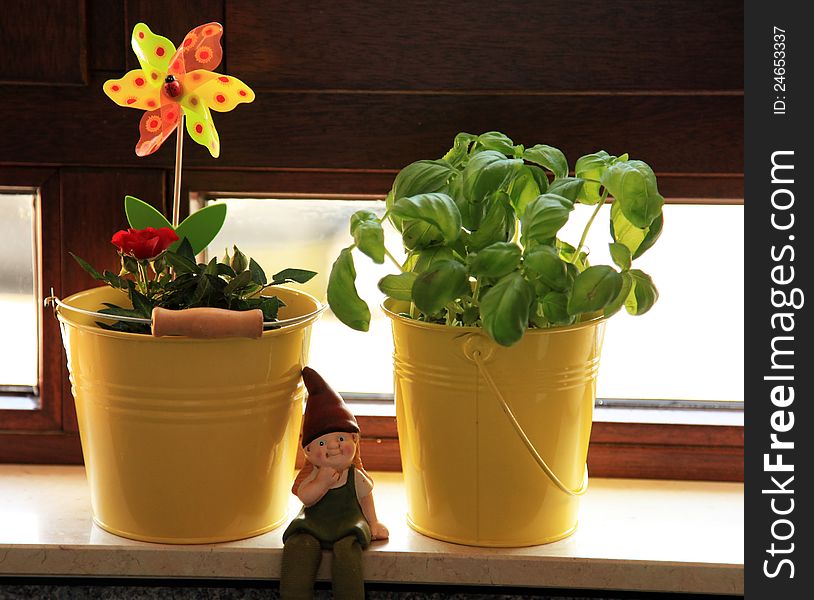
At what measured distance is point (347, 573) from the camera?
1094 millimetres

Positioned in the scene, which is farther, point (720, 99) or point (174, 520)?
point (720, 99)

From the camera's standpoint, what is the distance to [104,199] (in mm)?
1312

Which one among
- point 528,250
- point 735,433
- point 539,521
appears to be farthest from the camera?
point 735,433

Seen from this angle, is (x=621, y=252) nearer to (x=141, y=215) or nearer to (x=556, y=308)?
(x=556, y=308)

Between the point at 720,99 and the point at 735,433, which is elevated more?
the point at 720,99

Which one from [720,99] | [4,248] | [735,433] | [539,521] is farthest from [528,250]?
[4,248]

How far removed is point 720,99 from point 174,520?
0.89m

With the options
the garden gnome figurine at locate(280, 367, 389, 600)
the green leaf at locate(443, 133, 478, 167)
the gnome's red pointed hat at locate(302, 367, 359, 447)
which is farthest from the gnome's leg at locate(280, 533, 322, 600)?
the green leaf at locate(443, 133, 478, 167)

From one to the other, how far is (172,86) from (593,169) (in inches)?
19.9

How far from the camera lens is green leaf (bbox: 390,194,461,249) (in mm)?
978

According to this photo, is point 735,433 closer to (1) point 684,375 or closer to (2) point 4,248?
(1) point 684,375

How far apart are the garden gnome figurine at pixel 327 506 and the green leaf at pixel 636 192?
0.40 metres

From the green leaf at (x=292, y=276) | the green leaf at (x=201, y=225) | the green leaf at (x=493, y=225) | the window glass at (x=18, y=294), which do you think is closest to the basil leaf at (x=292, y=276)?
the green leaf at (x=292, y=276)

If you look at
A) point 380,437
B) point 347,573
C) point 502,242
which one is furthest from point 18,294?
point 502,242
